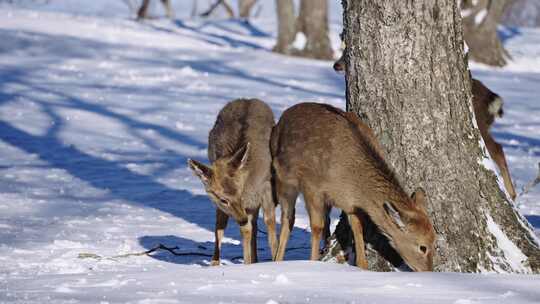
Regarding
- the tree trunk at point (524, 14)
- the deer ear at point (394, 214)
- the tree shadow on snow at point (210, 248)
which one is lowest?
the tree shadow on snow at point (210, 248)

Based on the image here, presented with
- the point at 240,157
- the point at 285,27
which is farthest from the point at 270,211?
the point at 285,27

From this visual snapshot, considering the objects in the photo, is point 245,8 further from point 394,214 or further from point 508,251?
point 394,214

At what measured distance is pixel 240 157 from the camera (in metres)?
7.39

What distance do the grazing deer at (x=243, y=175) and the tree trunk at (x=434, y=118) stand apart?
3.95 feet

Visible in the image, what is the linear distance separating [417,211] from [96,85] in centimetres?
1196

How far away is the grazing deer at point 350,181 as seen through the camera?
6383 millimetres

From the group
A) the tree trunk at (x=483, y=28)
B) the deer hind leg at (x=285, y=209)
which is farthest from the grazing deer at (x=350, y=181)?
the tree trunk at (x=483, y=28)

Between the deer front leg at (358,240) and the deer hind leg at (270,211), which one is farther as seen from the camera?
the deer hind leg at (270,211)

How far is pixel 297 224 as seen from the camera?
9.29m

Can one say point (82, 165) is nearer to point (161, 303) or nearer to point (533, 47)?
point (161, 303)

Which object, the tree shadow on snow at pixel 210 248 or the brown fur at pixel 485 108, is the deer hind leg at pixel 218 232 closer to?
the tree shadow on snow at pixel 210 248

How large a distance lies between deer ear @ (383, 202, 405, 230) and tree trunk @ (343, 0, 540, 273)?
0.30 m

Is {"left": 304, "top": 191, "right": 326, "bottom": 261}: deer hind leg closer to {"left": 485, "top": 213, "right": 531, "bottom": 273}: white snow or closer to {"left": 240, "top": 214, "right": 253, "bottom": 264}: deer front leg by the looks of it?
{"left": 240, "top": 214, "right": 253, "bottom": 264}: deer front leg

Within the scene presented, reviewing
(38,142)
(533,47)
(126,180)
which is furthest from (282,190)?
(533,47)
